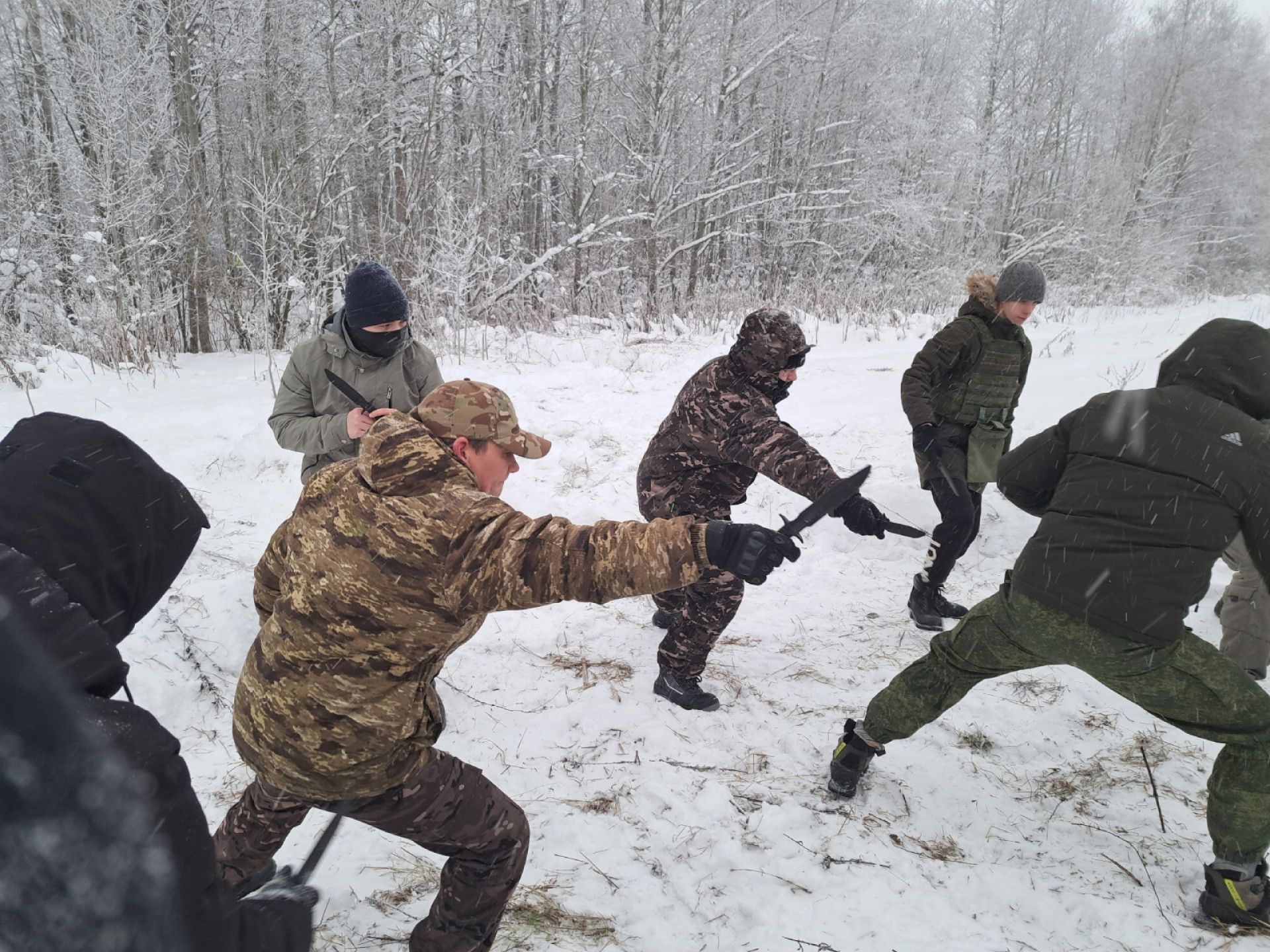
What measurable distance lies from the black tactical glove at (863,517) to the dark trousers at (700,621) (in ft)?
3.33

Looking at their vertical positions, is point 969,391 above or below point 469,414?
below

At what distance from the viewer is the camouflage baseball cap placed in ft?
5.35

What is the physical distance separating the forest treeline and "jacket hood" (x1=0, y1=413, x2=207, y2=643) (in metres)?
8.69

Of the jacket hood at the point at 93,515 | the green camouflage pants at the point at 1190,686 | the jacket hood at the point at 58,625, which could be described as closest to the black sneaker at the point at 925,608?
the green camouflage pants at the point at 1190,686

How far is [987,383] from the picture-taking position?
400cm

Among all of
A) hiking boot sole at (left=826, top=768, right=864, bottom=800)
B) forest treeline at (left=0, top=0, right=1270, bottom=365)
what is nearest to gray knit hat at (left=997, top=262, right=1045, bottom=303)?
hiking boot sole at (left=826, top=768, right=864, bottom=800)

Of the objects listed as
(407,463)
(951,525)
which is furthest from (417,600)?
(951,525)

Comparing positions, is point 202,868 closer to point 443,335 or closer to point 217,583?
point 217,583

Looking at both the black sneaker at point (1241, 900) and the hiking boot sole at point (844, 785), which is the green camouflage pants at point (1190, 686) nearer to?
the black sneaker at point (1241, 900)

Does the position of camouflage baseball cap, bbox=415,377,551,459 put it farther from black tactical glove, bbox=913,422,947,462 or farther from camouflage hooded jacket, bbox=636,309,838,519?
black tactical glove, bbox=913,422,947,462

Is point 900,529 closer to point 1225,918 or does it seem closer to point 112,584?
point 1225,918

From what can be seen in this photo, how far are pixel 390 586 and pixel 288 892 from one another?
64cm

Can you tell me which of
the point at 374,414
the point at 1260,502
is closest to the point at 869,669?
the point at 1260,502

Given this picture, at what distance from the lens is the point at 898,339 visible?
11203mm
